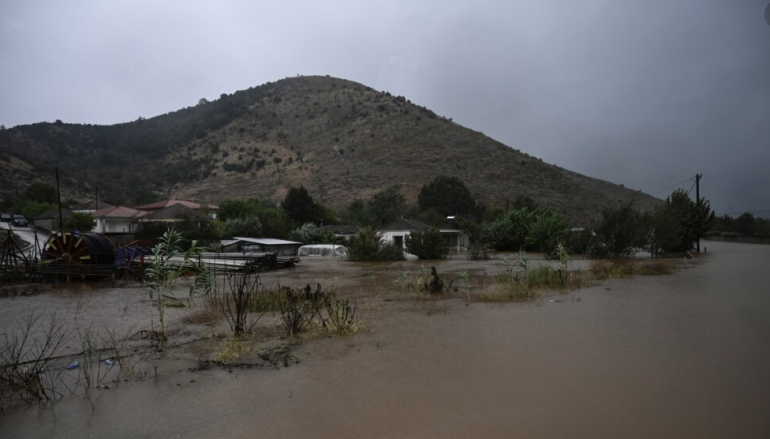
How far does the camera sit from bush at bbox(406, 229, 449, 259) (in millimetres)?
35906

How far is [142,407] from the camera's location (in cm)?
662

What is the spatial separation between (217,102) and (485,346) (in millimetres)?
113159

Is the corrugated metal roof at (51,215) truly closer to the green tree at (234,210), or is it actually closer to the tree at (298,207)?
the green tree at (234,210)

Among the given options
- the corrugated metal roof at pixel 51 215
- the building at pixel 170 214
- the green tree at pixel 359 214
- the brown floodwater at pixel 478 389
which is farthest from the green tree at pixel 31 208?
the brown floodwater at pixel 478 389

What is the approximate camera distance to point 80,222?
4541cm

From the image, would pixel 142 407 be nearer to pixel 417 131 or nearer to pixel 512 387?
pixel 512 387

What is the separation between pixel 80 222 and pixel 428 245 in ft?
103

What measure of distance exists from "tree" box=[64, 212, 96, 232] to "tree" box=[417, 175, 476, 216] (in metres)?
35.0

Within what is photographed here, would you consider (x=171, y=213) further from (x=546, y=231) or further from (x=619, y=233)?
(x=619, y=233)

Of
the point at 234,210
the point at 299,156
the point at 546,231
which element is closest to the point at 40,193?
the point at 234,210

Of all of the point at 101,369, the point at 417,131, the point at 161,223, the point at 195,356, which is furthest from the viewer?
the point at 417,131

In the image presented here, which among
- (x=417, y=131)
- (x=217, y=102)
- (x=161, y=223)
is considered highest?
(x=217, y=102)

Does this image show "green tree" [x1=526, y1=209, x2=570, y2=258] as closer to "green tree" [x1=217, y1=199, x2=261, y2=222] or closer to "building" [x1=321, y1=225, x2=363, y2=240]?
"building" [x1=321, y1=225, x2=363, y2=240]

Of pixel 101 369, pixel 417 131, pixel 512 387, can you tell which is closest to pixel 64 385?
pixel 101 369
